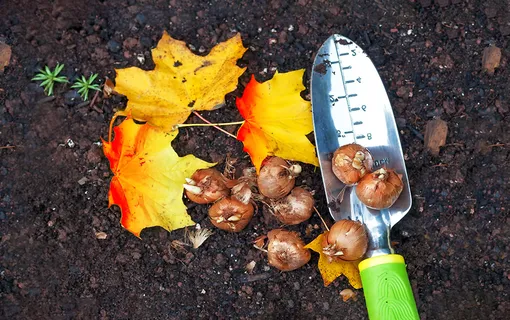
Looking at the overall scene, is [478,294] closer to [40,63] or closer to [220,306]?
[220,306]

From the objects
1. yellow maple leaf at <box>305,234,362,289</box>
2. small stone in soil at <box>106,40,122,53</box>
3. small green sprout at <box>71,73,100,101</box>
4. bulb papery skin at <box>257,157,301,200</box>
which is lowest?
yellow maple leaf at <box>305,234,362,289</box>

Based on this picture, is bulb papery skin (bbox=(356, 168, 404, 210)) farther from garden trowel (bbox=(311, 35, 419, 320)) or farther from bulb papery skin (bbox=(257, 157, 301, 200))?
bulb papery skin (bbox=(257, 157, 301, 200))

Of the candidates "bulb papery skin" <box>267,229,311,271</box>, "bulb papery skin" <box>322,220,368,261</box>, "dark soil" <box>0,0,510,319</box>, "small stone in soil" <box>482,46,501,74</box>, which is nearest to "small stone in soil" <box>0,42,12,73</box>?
"dark soil" <box>0,0,510,319</box>

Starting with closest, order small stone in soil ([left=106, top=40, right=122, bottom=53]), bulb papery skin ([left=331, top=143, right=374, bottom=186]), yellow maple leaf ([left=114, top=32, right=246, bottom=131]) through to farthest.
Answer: bulb papery skin ([left=331, top=143, right=374, bottom=186]), yellow maple leaf ([left=114, top=32, right=246, bottom=131]), small stone in soil ([left=106, top=40, right=122, bottom=53])

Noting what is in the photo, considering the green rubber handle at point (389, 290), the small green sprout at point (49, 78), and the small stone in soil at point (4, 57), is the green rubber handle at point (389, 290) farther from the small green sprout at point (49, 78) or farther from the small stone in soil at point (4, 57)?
the small stone in soil at point (4, 57)

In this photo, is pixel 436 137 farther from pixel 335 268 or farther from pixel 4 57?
pixel 4 57

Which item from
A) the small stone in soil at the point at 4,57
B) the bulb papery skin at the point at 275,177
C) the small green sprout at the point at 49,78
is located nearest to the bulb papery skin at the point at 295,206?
the bulb papery skin at the point at 275,177

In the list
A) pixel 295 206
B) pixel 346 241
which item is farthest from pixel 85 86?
pixel 346 241
